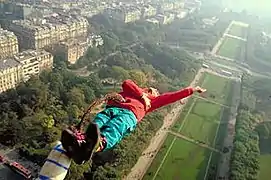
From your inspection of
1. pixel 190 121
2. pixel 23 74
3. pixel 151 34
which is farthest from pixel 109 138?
pixel 151 34

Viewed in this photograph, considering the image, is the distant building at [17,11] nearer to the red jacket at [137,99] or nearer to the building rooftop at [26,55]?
the building rooftop at [26,55]

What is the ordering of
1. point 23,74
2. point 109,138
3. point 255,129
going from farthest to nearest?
point 23,74
point 255,129
point 109,138

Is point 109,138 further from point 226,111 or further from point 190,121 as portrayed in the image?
point 226,111

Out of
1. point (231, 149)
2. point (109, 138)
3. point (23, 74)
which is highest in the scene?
point (109, 138)

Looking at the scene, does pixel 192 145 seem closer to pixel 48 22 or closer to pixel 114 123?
pixel 114 123

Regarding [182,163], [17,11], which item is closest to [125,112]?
[182,163]

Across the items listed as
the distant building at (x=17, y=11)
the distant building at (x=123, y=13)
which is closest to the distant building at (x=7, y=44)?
the distant building at (x=17, y=11)

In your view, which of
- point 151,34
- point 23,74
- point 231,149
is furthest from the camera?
point 151,34

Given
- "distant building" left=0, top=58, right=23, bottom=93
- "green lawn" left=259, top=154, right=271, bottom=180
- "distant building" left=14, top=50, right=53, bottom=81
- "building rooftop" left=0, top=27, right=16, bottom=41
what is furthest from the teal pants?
"building rooftop" left=0, top=27, right=16, bottom=41

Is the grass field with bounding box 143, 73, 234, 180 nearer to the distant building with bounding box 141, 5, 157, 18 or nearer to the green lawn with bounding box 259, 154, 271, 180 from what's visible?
the green lawn with bounding box 259, 154, 271, 180
